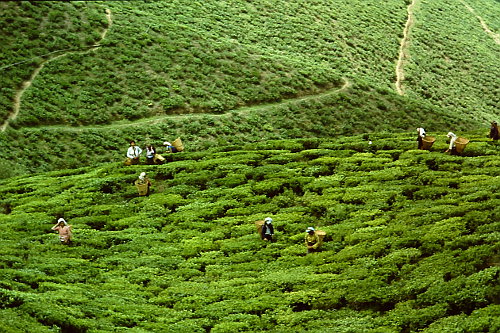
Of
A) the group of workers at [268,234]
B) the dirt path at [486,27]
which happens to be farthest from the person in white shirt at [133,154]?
the dirt path at [486,27]

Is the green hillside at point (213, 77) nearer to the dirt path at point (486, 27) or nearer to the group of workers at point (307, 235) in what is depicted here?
the dirt path at point (486, 27)

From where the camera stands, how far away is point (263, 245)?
1475 inches

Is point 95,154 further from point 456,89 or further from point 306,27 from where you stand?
point 456,89

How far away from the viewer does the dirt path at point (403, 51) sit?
94.3 metres

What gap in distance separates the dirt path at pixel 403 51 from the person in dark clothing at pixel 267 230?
57.9 metres

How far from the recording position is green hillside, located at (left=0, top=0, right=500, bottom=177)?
2579 inches

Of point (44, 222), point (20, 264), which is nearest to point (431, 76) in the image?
point (44, 222)

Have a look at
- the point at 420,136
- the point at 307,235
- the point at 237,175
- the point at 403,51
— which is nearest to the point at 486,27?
the point at 403,51

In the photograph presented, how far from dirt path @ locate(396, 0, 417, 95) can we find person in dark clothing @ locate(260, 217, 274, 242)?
5791 centimetres

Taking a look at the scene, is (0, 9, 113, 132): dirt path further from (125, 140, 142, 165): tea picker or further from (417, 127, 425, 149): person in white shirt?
(417, 127, 425, 149): person in white shirt

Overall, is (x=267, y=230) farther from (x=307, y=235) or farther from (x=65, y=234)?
(x=65, y=234)

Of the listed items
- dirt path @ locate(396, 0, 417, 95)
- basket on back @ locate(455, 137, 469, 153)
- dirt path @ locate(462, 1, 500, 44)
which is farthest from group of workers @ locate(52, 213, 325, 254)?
dirt path @ locate(462, 1, 500, 44)

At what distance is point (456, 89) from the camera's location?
9669cm

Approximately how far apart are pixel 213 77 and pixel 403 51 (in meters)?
39.0
